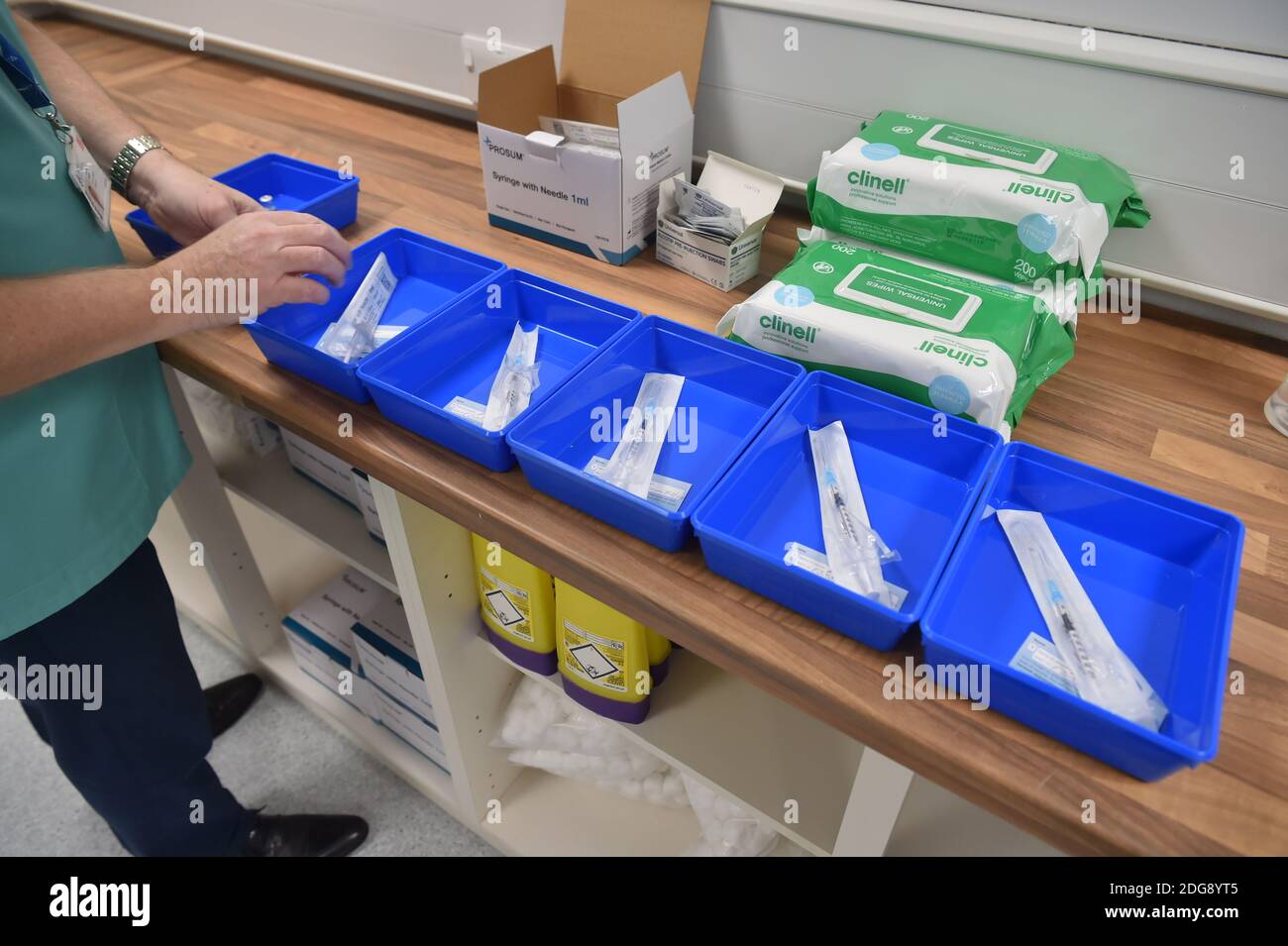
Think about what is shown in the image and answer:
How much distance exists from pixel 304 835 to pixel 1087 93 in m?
1.58

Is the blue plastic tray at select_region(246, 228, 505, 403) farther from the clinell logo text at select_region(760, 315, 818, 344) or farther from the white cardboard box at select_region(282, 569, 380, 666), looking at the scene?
the white cardboard box at select_region(282, 569, 380, 666)

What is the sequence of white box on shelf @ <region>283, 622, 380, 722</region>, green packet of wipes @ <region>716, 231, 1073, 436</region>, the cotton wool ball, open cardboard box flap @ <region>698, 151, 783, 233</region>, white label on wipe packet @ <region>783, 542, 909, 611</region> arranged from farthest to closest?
white box on shelf @ <region>283, 622, 380, 722</region> → the cotton wool ball → open cardboard box flap @ <region>698, 151, 783, 233</region> → green packet of wipes @ <region>716, 231, 1073, 436</region> → white label on wipe packet @ <region>783, 542, 909, 611</region>

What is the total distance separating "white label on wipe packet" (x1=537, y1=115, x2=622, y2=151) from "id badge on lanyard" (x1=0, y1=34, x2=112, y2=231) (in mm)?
542

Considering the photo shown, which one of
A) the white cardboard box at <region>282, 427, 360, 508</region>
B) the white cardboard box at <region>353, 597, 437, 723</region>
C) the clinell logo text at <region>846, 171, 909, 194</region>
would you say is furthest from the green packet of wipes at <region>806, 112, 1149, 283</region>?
the white cardboard box at <region>353, 597, 437, 723</region>

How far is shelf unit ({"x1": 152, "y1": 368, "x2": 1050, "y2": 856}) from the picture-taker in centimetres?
95

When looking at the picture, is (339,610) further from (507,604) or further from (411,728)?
(507,604)

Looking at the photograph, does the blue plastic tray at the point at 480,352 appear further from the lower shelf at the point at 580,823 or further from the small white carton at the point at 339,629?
the lower shelf at the point at 580,823

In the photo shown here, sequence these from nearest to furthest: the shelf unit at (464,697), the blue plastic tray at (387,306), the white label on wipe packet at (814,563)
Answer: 1. the white label on wipe packet at (814,563)
2. the blue plastic tray at (387,306)
3. the shelf unit at (464,697)

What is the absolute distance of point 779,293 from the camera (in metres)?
0.84

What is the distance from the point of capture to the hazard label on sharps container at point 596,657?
96 cm

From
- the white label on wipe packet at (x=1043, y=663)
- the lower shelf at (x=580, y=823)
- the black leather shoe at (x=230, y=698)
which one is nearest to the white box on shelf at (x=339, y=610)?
the black leather shoe at (x=230, y=698)

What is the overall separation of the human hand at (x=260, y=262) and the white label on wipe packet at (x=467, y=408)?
0.19 metres

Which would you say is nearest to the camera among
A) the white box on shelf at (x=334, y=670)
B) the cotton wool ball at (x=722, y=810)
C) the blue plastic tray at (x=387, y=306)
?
the blue plastic tray at (x=387, y=306)
